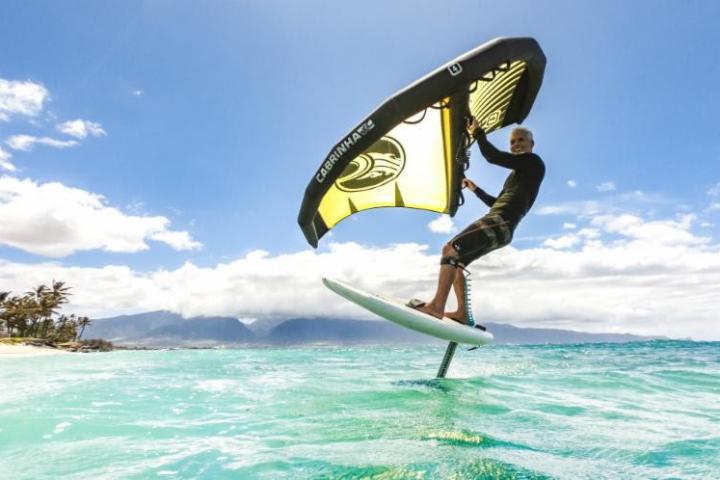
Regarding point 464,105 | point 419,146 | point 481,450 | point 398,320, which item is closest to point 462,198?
point 419,146

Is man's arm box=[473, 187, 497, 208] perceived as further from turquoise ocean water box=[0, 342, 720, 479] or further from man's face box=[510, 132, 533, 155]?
turquoise ocean water box=[0, 342, 720, 479]

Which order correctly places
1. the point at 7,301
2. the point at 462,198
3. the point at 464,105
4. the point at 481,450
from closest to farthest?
the point at 481,450, the point at 464,105, the point at 462,198, the point at 7,301

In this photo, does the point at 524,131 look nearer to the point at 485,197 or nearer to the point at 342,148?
the point at 485,197

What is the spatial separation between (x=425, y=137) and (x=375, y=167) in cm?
104

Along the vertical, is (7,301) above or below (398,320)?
above

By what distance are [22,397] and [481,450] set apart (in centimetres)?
878

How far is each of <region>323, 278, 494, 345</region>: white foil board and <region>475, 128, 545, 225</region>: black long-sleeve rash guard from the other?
5.02 ft

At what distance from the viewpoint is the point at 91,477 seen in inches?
152

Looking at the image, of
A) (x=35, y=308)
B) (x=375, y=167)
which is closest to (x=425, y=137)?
(x=375, y=167)

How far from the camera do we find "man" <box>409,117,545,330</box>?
558 cm

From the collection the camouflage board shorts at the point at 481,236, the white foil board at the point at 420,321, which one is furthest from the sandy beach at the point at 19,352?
the camouflage board shorts at the point at 481,236

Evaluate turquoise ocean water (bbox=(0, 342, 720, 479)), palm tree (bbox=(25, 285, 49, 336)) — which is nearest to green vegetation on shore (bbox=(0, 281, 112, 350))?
palm tree (bbox=(25, 285, 49, 336))

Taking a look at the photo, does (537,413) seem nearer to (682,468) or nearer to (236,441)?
(682,468)

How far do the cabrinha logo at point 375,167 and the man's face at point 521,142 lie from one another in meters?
2.28
